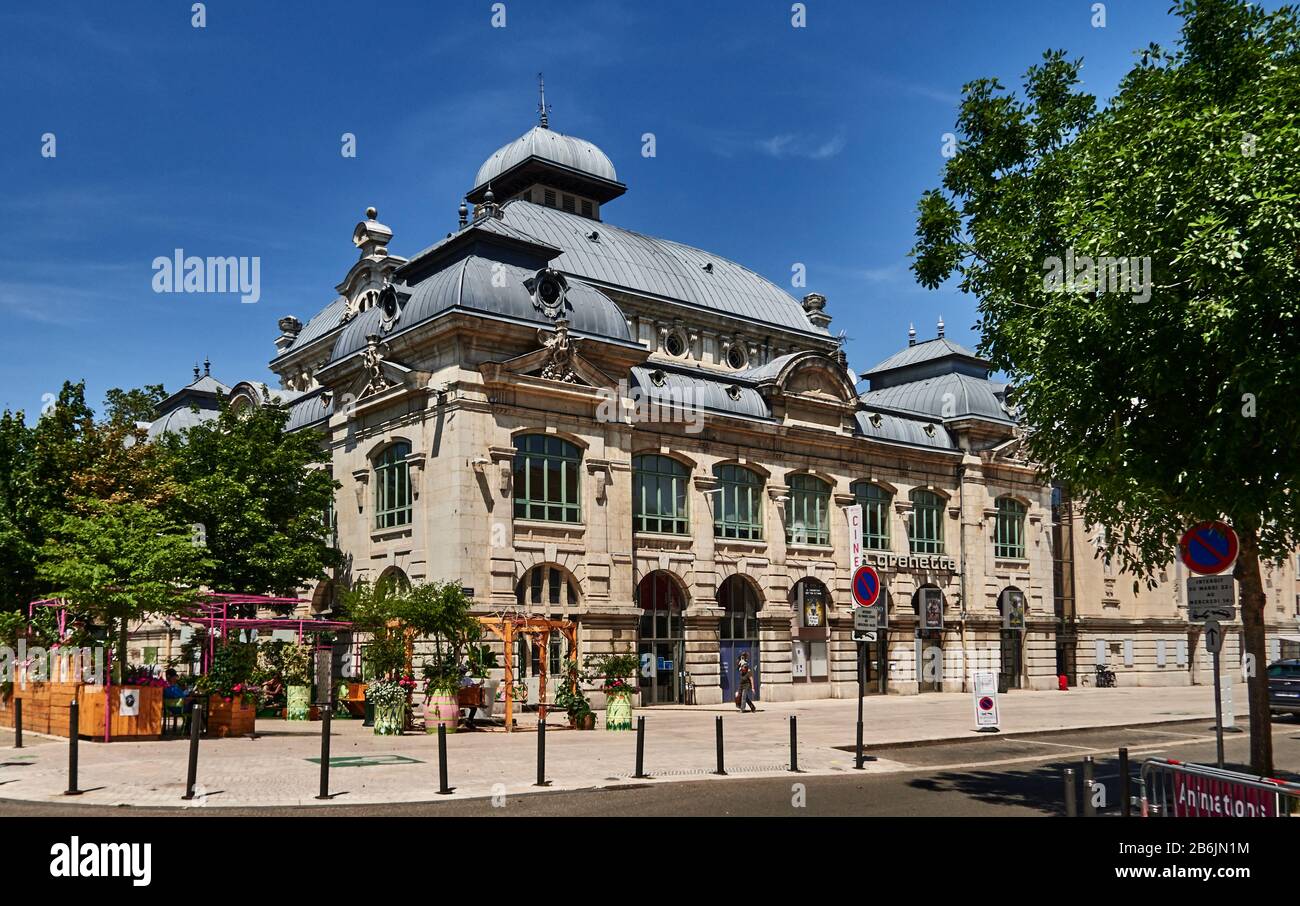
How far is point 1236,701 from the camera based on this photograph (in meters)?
43.2

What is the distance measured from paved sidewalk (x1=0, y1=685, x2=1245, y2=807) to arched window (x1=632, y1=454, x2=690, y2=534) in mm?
7519

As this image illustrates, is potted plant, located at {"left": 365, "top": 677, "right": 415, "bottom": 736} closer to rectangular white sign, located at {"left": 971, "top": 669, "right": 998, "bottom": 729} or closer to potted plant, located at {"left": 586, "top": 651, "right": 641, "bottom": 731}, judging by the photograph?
potted plant, located at {"left": 586, "top": 651, "right": 641, "bottom": 731}

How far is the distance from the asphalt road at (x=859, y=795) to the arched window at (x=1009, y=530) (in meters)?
28.4

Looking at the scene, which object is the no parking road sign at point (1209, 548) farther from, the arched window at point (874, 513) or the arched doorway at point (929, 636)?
the arched doorway at point (929, 636)

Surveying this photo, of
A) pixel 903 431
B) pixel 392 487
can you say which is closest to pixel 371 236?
pixel 392 487

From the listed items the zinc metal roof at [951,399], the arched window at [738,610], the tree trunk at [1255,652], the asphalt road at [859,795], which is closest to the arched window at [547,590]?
the arched window at [738,610]

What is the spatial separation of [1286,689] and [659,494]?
1952 cm

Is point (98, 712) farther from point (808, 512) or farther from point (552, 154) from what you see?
point (552, 154)

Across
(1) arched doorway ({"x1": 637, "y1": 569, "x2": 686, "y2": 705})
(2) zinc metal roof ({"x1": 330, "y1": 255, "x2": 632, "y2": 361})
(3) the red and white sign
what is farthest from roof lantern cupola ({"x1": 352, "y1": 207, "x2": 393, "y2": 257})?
(3) the red and white sign

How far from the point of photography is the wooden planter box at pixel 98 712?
22609mm

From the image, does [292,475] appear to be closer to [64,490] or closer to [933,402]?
[64,490]

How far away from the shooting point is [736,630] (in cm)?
4191
